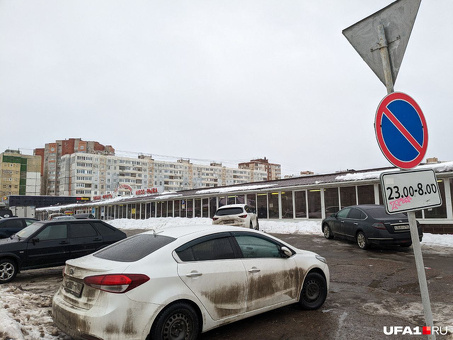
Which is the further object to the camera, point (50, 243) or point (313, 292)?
point (50, 243)

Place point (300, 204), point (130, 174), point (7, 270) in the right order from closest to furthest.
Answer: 1. point (7, 270)
2. point (300, 204)
3. point (130, 174)

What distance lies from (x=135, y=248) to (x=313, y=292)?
3057 mm

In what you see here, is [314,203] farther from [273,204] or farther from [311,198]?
[273,204]

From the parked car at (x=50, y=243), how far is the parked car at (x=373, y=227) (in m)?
8.46

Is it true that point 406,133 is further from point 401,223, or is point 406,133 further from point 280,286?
point 401,223

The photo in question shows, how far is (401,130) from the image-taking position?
309 cm

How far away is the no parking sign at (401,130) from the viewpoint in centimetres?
304

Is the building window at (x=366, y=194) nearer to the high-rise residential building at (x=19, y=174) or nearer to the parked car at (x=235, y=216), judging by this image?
the parked car at (x=235, y=216)


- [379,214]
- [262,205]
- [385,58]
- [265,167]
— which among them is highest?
[265,167]

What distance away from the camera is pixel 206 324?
3.93 m

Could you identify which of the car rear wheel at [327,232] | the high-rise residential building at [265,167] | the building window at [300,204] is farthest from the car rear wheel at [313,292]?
the high-rise residential building at [265,167]

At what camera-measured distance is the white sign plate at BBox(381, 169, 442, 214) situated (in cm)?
292

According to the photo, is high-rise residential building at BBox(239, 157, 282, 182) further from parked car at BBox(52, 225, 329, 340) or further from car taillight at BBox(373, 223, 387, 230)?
parked car at BBox(52, 225, 329, 340)

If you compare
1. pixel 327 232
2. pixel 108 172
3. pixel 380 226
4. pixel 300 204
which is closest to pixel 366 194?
pixel 300 204
